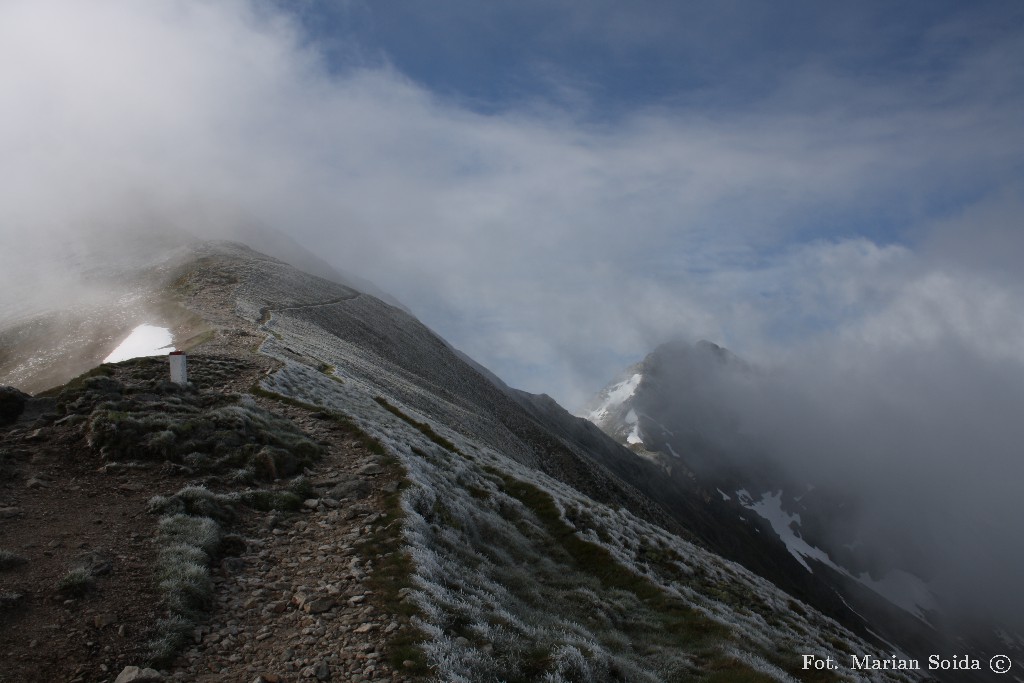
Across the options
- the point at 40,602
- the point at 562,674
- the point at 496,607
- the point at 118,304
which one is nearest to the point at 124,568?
the point at 40,602

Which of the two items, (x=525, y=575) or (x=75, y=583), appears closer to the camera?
(x=75, y=583)

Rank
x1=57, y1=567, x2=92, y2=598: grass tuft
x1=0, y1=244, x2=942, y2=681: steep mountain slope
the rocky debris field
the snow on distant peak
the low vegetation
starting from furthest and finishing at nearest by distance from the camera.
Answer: the snow on distant peak → the low vegetation → x1=0, y1=244, x2=942, y2=681: steep mountain slope → x1=57, y1=567, x2=92, y2=598: grass tuft → the rocky debris field

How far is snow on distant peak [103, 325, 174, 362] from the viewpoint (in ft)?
136

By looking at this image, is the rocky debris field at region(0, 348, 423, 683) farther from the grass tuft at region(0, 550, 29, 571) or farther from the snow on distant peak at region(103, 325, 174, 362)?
the snow on distant peak at region(103, 325, 174, 362)

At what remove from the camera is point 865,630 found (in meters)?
148

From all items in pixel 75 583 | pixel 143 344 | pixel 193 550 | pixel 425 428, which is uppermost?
pixel 143 344

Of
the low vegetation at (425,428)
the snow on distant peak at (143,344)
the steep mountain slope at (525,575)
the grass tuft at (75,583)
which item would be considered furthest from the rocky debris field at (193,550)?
the snow on distant peak at (143,344)

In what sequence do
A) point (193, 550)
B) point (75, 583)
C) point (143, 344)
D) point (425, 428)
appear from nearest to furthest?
point (75, 583)
point (193, 550)
point (425, 428)
point (143, 344)

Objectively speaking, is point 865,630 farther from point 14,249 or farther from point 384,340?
point 14,249

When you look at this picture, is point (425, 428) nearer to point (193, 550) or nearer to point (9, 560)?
point (193, 550)

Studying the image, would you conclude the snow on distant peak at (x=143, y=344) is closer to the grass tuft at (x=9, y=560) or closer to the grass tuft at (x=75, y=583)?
the grass tuft at (x=9, y=560)

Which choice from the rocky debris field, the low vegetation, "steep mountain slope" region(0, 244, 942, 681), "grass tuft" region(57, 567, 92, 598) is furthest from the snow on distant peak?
"grass tuft" region(57, 567, 92, 598)

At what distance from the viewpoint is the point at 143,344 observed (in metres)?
43.8

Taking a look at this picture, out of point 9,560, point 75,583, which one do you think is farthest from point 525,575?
point 9,560
